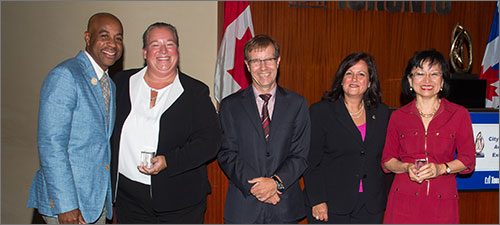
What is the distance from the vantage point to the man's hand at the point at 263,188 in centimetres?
289

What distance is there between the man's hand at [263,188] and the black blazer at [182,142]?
28cm

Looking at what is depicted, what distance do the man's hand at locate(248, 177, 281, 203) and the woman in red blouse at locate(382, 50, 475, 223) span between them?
0.66m

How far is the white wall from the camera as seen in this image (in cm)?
542

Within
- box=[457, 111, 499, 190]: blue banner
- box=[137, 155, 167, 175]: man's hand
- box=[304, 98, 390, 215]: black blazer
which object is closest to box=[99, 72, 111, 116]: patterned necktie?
box=[137, 155, 167, 175]: man's hand

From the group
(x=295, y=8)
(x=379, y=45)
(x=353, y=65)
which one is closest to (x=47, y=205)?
(x=353, y=65)

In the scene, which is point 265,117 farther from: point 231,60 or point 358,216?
point 231,60

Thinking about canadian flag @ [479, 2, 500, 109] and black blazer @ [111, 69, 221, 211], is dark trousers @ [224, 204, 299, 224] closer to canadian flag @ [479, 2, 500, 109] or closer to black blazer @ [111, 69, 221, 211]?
black blazer @ [111, 69, 221, 211]

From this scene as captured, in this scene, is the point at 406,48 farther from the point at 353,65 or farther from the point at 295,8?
the point at 353,65

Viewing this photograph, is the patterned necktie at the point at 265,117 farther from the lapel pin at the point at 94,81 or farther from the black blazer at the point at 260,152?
the lapel pin at the point at 94,81

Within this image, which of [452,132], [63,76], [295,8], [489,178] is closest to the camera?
[63,76]

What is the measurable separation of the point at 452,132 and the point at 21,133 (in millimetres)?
4410

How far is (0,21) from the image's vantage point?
5270mm

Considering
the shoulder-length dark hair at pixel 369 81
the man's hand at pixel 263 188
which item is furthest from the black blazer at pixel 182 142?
the shoulder-length dark hair at pixel 369 81

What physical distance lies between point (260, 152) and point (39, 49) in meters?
3.46
